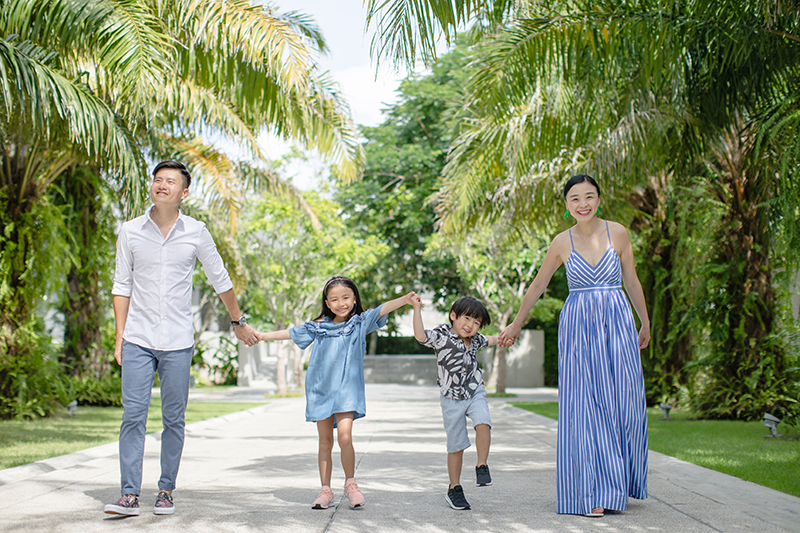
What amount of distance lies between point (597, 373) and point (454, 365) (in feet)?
3.08

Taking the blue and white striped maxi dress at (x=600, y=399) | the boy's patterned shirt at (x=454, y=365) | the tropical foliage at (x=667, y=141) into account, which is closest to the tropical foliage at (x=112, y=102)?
the tropical foliage at (x=667, y=141)

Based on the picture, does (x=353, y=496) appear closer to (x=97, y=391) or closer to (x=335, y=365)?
(x=335, y=365)

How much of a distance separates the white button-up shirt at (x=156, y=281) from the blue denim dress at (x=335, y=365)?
2.45ft

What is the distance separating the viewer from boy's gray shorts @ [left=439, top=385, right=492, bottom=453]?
17.3ft

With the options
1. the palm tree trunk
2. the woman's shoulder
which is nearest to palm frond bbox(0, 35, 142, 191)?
the woman's shoulder

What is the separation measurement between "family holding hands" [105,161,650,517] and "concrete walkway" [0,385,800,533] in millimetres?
214

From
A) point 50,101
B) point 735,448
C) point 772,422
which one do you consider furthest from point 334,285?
point 772,422

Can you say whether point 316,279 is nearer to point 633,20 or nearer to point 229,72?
point 229,72

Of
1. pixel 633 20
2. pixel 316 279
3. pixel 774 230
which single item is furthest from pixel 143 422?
pixel 316 279

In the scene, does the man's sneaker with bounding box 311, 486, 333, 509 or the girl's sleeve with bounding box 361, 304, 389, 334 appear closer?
the man's sneaker with bounding box 311, 486, 333, 509

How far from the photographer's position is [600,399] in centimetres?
497

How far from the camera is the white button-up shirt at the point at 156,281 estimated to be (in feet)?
16.4

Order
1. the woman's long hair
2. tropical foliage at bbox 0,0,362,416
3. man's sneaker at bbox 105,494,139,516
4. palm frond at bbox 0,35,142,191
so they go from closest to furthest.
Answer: man's sneaker at bbox 105,494,139,516 → the woman's long hair → palm frond at bbox 0,35,142,191 → tropical foliage at bbox 0,0,362,416

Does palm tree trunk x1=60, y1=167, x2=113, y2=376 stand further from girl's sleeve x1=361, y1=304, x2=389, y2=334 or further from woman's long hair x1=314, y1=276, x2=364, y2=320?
girl's sleeve x1=361, y1=304, x2=389, y2=334
